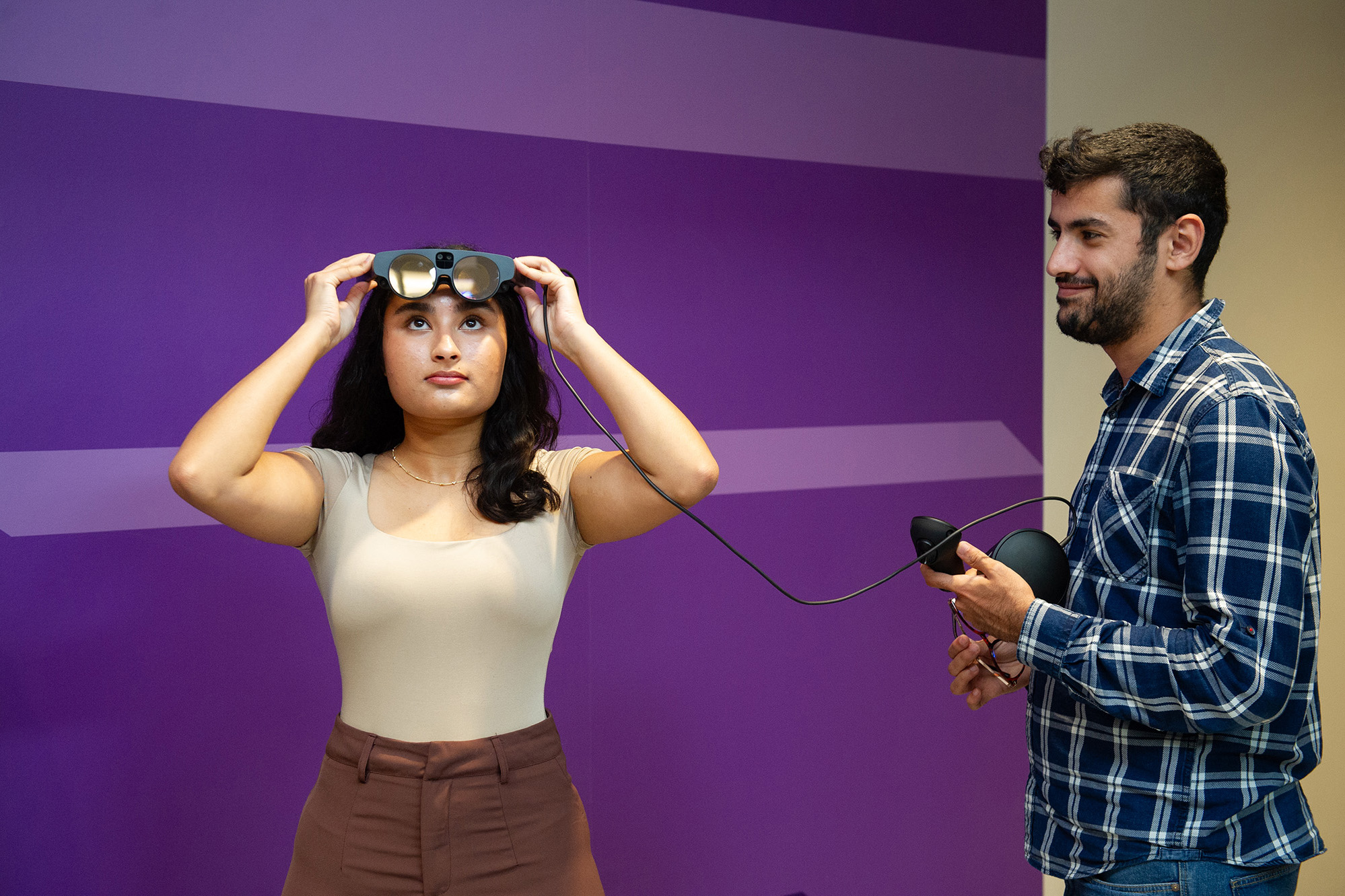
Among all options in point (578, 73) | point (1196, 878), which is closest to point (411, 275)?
point (578, 73)

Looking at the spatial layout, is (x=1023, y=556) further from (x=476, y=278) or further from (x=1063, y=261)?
(x=476, y=278)

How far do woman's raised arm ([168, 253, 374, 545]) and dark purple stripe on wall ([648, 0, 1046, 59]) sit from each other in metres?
1.28

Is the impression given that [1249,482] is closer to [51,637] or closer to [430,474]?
[430,474]

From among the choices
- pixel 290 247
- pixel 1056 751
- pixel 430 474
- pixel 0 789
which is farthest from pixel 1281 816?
pixel 0 789

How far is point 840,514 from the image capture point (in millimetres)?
2498

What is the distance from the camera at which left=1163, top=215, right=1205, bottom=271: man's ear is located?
1.35 metres

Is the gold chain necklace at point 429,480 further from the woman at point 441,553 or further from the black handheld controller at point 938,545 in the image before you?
the black handheld controller at point 938,545

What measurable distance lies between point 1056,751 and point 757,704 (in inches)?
44.0

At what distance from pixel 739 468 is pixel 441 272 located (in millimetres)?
1148

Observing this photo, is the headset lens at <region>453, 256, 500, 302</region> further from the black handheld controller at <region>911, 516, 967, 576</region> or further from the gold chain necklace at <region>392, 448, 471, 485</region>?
the black handheld controller at <region>911, 516, 967, 576</region>

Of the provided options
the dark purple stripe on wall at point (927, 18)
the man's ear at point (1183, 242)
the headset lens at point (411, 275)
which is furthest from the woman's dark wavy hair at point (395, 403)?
the dark purple stripe on wall at point (927, 18)

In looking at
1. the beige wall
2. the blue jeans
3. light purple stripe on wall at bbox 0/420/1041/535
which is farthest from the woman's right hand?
the beige wall

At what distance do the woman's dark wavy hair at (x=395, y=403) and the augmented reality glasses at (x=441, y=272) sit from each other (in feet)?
0.28

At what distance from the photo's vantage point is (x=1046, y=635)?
1271 mm
